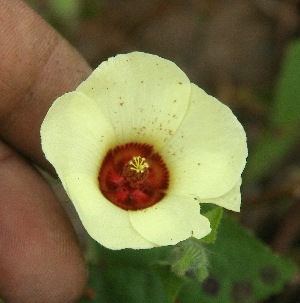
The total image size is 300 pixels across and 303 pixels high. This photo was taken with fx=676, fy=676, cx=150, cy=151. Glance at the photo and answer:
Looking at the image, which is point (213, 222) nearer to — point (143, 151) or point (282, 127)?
point (143, 151)

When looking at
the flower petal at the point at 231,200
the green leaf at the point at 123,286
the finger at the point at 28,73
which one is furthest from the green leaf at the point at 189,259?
the finger at the point at 28,73

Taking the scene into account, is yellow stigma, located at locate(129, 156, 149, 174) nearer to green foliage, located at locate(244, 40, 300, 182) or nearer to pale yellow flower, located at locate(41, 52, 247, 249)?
pale yellow flower, located at locate(41, 52, 247, 249)

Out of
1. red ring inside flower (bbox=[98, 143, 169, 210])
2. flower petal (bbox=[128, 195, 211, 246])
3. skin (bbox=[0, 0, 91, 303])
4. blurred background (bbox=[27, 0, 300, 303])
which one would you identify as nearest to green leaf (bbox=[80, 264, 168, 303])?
skin (bbox=[0, 0, 91, 303])

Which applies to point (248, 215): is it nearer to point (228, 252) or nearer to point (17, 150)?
point (228, 252)

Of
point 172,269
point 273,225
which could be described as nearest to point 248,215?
point 273,225

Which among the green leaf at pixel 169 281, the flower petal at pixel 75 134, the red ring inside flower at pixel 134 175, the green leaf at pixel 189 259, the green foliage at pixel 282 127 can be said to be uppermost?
the flower petal at pixel 75 134

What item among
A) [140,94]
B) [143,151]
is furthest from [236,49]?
[140,94]

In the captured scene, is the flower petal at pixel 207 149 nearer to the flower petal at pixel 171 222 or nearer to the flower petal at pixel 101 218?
the flower petal at pixel 171 222
